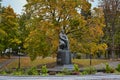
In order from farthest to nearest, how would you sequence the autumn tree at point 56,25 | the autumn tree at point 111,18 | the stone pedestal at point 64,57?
the autumn tree at point 111,18
the autumn tree at point 56,25
the stone pedestal at point 64,57

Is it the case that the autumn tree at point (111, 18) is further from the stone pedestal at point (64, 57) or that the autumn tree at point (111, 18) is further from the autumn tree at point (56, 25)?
the stone pedestal at point (64, 57)

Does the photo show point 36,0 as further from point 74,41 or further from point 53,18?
point 74,41

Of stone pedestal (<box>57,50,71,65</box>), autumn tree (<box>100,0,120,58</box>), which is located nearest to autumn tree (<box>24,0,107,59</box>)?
stone pedestal (<box>57,50,71,65</box>)

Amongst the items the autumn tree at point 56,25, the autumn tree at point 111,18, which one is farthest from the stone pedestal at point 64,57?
the autumn tree at point 111,18

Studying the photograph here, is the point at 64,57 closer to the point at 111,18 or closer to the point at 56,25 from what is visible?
the point at 56,25

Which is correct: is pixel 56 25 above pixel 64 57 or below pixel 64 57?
above

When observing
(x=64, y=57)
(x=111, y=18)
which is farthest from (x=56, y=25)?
(x=111, y=18)

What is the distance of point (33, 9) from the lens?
1471 inches

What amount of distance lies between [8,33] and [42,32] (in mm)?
17607

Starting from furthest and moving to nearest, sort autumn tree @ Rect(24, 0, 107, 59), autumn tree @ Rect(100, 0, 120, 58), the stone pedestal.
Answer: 1. autumn tree @ Rect(100, 0, 120, 58)
2. autumn tree @ Rect(24, 0, 107, 59)
3. the stone pedestal

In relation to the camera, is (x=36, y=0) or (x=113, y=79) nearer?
(x=113, y=79)

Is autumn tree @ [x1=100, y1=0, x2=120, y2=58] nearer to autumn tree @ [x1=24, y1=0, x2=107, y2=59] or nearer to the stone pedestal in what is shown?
autumn tree @ [x1=24, y1=0, x2=107, y2=59]

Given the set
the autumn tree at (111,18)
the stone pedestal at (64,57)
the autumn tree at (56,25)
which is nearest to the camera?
the stone pedestal at (64,57)

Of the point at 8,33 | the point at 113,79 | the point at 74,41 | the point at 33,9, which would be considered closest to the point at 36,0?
the point at 33,9
